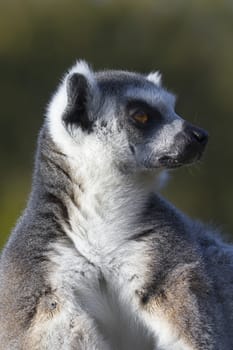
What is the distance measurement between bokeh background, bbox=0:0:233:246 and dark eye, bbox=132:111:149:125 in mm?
13740

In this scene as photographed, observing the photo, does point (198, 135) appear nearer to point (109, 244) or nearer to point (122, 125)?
point (122, 125)

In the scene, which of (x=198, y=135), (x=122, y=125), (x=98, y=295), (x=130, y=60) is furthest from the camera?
(x=130, y=60)

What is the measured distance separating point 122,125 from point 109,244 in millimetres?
775

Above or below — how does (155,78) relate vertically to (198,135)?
above

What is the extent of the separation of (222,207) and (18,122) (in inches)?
170

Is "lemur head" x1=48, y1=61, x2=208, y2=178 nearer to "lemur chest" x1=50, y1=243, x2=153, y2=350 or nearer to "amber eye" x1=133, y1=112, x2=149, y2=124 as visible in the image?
"amber eye" x1=133, y1=112, x2=149, y2=124

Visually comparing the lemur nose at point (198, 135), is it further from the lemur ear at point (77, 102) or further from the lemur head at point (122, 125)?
the lemur ear at point (77, 102)

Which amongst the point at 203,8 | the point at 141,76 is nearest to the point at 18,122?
the point at 203,8

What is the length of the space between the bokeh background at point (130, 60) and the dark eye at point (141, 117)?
1374 cm

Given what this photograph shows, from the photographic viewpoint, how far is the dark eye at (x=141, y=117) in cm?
746

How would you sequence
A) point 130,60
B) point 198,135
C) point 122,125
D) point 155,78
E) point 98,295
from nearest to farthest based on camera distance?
point 98,295 < point 198,135 < point 122,125 < point 155,78 < point 130,60

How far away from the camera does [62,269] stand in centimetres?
707

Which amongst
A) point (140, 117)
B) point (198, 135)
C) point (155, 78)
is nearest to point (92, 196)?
point (140, 117)

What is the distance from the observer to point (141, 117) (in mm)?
7469
